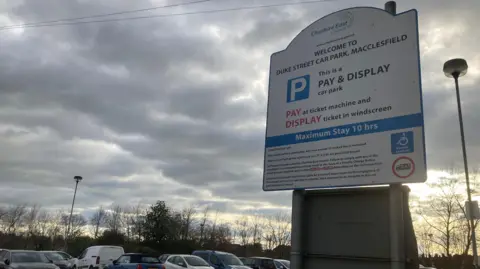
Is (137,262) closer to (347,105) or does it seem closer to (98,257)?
(98,257)

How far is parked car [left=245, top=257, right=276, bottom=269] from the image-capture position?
25.4 metres

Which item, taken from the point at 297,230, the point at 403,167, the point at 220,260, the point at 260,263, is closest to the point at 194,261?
the point at 220,260

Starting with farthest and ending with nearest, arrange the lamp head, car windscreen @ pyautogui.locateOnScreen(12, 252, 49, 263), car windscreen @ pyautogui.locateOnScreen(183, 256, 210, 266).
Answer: car windscreen @ pyautogui.locateOnScreen(183, 256, 210, 266) → car windscreen @ pyautogui.locateOnScreen(12, 252, 49, 263) → the lamp head

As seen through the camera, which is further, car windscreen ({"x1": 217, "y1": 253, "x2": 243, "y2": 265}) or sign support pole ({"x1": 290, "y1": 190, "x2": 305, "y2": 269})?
car windscreen ({"x1": 217, "y1": 253, "x2": 243, "y2": 265})

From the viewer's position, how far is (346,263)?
170 inches

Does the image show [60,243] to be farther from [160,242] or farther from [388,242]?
[388,242]

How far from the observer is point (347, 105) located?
488 centimetres

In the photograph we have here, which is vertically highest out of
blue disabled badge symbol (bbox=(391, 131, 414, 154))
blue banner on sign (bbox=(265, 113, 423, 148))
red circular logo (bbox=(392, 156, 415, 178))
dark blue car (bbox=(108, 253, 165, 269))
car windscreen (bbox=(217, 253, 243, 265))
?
blue banner on sign (bbox=(265, 113, 423, 148))

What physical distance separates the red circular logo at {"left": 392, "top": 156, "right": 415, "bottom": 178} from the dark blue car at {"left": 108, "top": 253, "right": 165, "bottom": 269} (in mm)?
15694

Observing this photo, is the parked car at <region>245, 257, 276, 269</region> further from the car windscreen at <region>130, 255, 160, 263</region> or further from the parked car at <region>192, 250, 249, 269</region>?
the car windscreen at <region>130, 255, 160, 263</region>

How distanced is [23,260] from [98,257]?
6.37m

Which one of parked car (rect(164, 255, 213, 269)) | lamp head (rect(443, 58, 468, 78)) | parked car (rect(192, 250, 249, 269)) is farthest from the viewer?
parked car (rect(192, 250, 249, 269))

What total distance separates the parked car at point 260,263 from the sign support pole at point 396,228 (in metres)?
22.0

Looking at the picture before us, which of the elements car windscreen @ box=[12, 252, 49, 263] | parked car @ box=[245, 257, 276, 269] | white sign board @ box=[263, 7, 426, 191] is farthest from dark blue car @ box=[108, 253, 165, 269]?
white sign board @ box=[263, 7, 426, 191]
